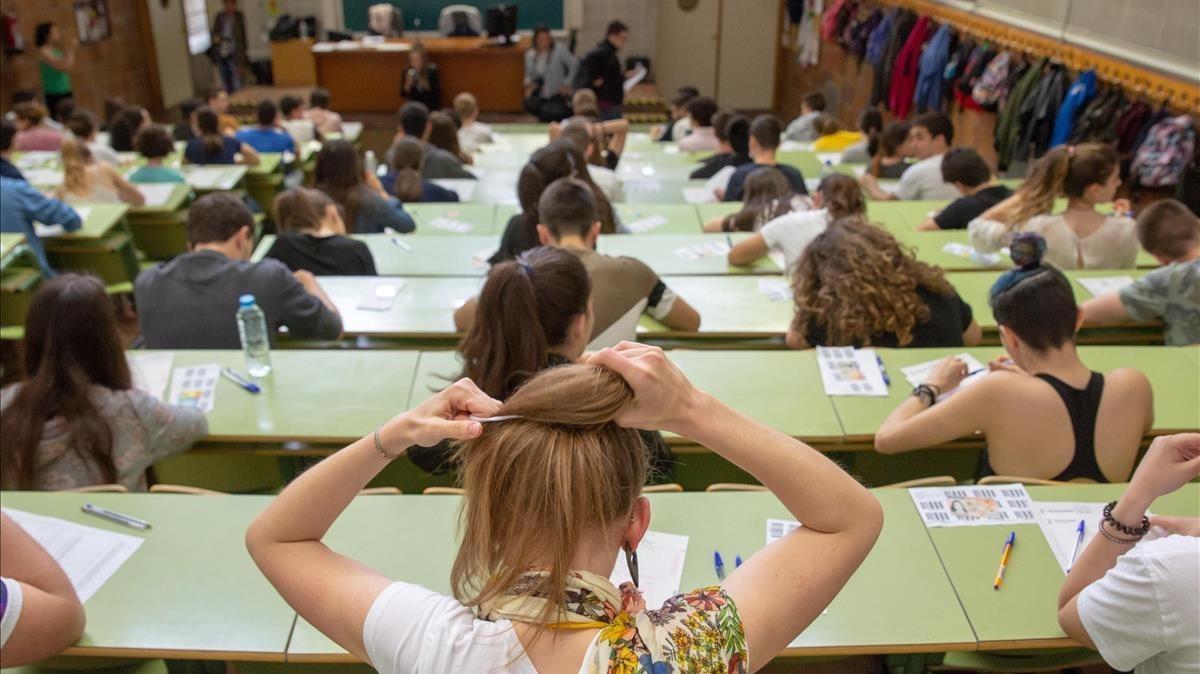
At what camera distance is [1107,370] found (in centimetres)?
305

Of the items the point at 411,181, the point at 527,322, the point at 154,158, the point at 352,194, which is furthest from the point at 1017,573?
the point at 154,158

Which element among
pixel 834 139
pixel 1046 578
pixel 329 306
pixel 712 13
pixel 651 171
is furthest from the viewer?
pixel 712 13

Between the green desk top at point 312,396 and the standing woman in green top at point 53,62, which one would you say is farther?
the standing woman in green top at point 53,62

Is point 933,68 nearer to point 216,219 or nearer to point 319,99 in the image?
point 319,99

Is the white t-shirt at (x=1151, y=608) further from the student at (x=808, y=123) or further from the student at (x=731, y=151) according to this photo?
the student at (x=808, y=123)

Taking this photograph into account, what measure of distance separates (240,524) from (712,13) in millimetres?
10750

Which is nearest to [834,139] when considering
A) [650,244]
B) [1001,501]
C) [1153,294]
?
[650,244]

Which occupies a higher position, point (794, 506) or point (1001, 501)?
point (794, 506)

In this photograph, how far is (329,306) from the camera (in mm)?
3514

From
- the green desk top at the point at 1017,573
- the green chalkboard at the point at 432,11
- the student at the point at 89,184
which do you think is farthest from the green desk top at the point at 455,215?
the green chalkboard at the point at 432,11

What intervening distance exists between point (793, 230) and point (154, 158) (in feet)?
13.8

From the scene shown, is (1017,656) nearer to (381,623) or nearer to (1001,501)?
(1001,501)

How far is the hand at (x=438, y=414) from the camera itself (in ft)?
3.82

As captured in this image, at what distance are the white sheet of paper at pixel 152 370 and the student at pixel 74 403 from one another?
364 millimetres
